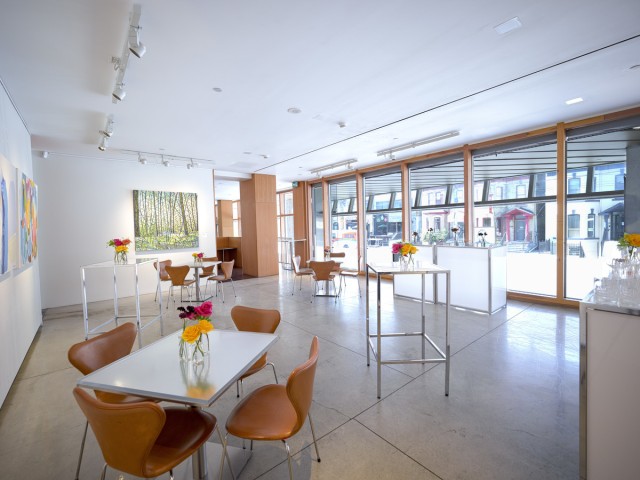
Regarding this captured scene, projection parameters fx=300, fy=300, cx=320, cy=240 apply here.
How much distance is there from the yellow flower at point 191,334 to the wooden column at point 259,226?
23.9 ft

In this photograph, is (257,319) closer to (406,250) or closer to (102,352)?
(102,352)

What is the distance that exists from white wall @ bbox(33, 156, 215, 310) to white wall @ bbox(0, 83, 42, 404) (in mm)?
1620

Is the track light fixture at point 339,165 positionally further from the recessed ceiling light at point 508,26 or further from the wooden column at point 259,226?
the recessed ceiling light at point 508,26

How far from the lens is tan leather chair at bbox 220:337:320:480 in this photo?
4.97 feet

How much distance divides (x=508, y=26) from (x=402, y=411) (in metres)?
3.29

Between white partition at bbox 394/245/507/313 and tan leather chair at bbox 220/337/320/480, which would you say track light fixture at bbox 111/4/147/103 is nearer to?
tan leather chair at bbox 220/337/320/480

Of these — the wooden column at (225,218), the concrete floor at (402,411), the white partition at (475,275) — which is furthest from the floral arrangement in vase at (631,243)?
the wooden column at (225,218)

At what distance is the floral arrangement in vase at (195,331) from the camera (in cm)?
165

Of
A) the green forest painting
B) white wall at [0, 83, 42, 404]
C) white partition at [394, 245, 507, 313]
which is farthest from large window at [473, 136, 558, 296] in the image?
the green forest painting

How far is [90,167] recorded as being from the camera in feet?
20.8

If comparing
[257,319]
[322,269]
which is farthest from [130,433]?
[322,269]

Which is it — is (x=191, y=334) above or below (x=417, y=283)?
above

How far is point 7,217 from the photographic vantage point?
286 cm

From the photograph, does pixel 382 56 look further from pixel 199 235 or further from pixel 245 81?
pixel 199 235
